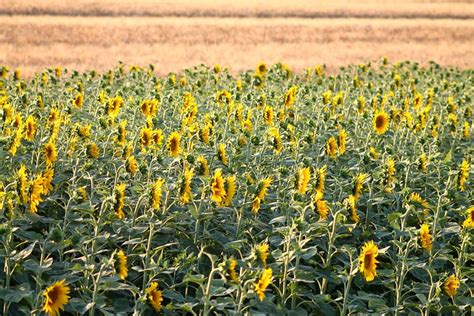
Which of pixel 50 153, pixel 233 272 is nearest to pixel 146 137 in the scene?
pixel 50 153

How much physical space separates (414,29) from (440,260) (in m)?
21.1

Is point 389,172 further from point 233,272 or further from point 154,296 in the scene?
point 154,296

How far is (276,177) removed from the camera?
6.36 metres

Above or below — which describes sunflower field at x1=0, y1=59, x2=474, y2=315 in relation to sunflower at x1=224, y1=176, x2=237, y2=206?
below

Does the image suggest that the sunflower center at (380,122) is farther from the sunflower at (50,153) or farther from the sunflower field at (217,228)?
the sunflower at (50,153)

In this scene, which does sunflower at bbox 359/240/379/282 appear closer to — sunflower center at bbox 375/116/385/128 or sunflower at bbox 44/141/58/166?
sunflower at bbox 44/141/58/166

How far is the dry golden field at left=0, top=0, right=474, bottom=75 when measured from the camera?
18219mm

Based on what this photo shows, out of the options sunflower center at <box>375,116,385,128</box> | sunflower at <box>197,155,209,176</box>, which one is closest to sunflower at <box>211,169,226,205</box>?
sunflower at <box>197,155,209,176</box>

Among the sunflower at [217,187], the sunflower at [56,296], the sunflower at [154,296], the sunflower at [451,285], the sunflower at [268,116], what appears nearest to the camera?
the sunflower at [56,296]

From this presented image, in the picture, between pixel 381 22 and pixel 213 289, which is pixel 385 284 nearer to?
pixel 213 289

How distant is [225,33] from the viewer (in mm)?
22625

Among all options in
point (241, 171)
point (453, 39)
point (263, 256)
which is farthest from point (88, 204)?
point (453, 39)

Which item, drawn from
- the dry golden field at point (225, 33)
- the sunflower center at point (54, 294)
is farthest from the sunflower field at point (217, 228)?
the dry golden field at point (225, 33)

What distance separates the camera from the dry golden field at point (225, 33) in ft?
59.8
